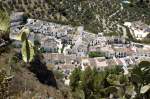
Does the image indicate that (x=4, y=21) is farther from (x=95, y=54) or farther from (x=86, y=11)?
(x=86, y=11)

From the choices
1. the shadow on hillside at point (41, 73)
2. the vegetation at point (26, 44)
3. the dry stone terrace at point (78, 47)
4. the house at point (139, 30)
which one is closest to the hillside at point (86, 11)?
the house at point (139, 30)

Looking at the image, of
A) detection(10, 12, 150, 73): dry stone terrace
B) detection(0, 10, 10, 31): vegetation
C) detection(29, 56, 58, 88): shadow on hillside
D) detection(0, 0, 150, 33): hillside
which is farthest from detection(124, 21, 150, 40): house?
detection(0, 10, 10, 31): vegetation

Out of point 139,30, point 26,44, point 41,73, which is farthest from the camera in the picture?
point 139,30

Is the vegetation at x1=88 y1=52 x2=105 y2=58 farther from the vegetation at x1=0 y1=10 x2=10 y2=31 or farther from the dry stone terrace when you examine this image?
the vegetation at x1=0 y1=10 x2=10 y2=31

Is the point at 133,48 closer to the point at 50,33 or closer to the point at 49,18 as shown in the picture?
the point at 50,33

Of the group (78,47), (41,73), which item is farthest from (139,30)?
(41,73)

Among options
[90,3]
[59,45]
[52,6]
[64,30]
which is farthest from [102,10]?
[59,45]

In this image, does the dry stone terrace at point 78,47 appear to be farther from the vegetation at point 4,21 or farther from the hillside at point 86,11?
the vegetation at point 4,21
